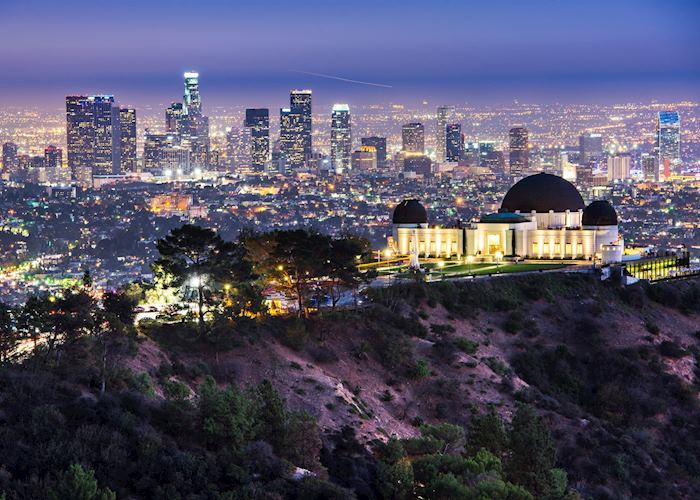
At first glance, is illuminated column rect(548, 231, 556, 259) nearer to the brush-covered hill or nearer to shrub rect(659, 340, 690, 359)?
the brush-covered hill

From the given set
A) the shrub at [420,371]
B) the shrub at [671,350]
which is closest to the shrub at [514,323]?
the shrub at [671,350]

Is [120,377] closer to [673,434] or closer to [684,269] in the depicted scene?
[673,434]

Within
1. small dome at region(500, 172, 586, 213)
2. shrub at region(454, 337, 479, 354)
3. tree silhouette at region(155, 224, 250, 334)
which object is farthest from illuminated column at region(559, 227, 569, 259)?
tree silhouette at region(155, 224, 250, 334)

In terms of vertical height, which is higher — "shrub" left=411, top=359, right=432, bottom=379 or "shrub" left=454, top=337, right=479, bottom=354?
"shrub" left=454, top=337, right=479, bottom=354

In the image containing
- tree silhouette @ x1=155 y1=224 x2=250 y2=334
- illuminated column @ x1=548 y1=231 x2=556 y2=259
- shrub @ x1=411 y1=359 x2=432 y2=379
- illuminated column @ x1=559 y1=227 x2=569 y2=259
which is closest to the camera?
shrub @ x1=411 y1=359 x2=432 y2=379

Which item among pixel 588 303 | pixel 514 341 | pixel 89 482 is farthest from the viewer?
pixel 588 303

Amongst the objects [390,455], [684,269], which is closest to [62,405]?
[390,455]

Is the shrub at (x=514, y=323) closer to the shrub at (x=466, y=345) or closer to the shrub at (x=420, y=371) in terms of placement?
the shrub at (x=466, y=345)
